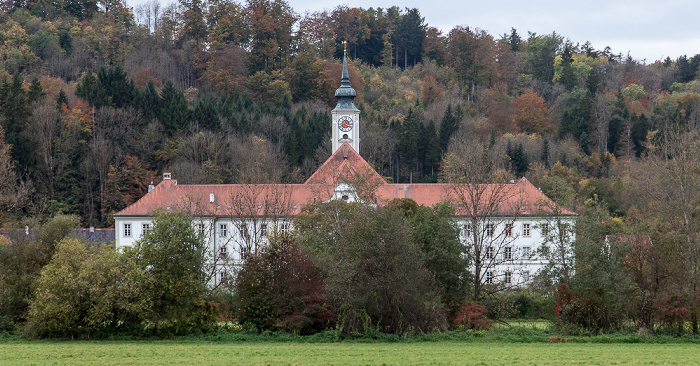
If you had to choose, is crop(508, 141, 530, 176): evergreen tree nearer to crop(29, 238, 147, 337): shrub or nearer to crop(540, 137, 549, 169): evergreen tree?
Answer: crop(540, 137, 549, 169): evergreen tree

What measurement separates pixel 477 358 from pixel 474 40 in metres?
92.1

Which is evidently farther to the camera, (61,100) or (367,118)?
(367,118)

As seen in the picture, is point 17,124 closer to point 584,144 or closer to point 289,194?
point 289,194

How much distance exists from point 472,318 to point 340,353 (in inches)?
350

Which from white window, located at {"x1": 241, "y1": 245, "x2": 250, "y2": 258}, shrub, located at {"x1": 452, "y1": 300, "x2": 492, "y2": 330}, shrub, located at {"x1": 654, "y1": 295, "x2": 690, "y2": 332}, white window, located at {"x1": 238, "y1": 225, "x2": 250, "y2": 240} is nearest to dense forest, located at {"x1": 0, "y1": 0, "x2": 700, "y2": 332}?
shrub, located at {"x1": 654, "y1": 295, "x2": 690, "y2": 332}

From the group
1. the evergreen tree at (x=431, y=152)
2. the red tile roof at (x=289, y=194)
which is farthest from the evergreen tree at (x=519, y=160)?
the red tile roof at (x=289, y=194)

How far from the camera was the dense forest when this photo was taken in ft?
112

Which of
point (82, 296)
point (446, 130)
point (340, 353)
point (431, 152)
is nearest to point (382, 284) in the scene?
point (340, 353)

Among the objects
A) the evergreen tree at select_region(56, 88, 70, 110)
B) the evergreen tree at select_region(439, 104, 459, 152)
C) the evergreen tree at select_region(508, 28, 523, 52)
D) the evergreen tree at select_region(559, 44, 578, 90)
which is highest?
the evergreen tree at select_region(508, 28, 523, 52)

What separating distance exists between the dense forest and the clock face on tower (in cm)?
→ 568

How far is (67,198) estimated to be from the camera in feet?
216

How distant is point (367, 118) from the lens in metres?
85.6

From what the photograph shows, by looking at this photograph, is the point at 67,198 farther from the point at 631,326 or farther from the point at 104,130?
the point at 631,326

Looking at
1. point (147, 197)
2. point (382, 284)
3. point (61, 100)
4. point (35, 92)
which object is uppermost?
point (35, 92)
